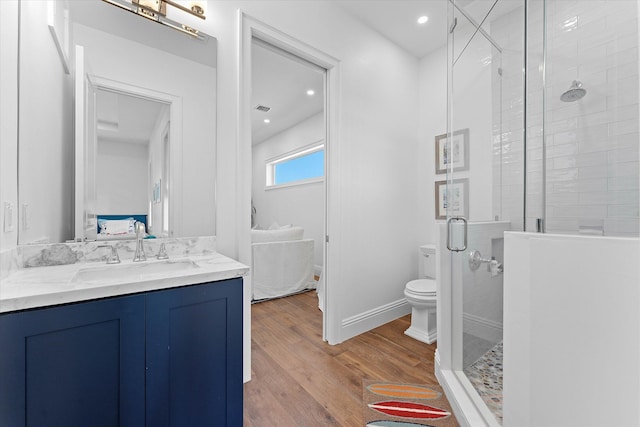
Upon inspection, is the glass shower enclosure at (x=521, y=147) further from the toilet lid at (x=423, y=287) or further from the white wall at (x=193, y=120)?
the white wall at (x=193, y=120)

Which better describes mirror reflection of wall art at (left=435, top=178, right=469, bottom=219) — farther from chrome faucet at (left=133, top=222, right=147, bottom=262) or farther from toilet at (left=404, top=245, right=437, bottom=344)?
chrome faucet at (left=133, top=222, right=147, bottom=262)

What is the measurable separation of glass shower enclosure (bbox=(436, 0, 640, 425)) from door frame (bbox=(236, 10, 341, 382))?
Result: 863 millimetres

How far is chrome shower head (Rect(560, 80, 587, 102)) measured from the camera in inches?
64.6

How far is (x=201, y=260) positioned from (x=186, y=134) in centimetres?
77

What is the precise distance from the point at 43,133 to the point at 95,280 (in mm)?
757

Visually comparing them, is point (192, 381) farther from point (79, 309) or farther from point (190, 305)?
point (79, 309)

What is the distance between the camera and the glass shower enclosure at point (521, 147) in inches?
55.3

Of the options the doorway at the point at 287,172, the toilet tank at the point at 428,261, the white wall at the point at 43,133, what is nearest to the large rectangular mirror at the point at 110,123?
the white wall at the point at 43,133

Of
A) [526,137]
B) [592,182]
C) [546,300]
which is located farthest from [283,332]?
[592,182]

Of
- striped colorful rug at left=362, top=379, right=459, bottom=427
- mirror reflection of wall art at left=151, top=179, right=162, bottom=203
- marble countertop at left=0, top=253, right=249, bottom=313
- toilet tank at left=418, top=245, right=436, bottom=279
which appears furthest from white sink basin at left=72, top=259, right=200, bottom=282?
toilet tank at left=418, top=245, right=436, bottom=279

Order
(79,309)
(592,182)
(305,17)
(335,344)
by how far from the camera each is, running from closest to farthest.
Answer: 1. (79,309)
2. (592,182)
3. (305,17)
4. (335,344)

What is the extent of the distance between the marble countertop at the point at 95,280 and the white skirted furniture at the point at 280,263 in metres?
1.84

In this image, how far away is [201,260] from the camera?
1.41 m

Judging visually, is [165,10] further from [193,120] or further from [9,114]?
[9,114]
